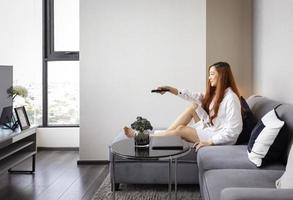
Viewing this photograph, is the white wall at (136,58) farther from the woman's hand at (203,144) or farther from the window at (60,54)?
the woman's hand at (203,144)

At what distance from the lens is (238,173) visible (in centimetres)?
230

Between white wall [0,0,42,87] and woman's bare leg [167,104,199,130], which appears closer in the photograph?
woman's bare leg [167,104,199,130]

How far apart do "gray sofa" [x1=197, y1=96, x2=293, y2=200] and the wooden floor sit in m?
1.19

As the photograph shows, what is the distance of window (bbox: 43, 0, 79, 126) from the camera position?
5168 mm

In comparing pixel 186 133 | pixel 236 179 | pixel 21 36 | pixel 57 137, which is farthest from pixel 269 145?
pixel 21 36

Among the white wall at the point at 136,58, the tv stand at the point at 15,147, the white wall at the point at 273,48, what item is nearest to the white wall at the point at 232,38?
the white wall at the point at 273,48

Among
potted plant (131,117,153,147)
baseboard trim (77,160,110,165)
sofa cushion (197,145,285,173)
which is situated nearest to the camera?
sofa cushion (197,145,285,173)

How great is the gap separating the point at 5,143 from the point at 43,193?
568 millimetres

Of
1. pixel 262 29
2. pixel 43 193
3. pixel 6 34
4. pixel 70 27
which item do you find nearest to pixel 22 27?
pixel 6 34

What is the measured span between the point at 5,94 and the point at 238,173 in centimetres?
268

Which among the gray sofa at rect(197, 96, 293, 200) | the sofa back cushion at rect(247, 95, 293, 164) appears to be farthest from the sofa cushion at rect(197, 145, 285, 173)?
the sofa back cushion at rect(247, 95, 293, 164)

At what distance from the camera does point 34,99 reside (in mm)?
5273

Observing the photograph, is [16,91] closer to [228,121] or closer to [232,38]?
[228,121]

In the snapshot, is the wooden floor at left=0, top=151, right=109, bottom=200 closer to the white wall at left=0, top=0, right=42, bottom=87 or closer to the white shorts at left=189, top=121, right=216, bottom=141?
the white shorts at left=189, top=121, right=216, bottom=141
